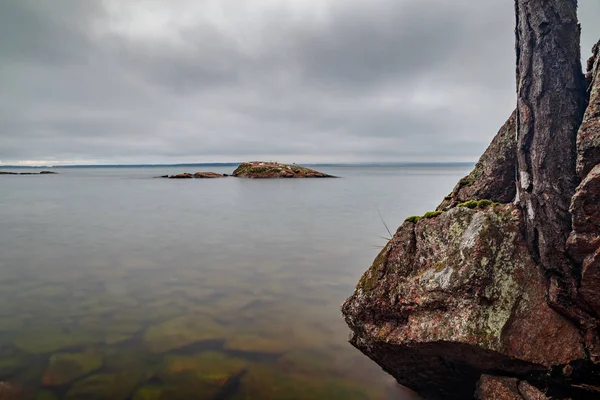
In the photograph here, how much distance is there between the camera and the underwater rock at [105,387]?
23.8ft

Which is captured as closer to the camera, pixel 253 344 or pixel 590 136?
pixel 590 136

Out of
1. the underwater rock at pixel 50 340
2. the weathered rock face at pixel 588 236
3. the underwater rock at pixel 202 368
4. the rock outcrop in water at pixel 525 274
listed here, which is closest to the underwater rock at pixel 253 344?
the underwater rock at pixel 202 368

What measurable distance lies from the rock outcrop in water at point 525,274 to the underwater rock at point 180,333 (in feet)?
14.8

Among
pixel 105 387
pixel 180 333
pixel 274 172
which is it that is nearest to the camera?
pixel 105 387

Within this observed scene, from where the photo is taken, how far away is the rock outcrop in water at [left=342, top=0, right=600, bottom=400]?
18.4 feet

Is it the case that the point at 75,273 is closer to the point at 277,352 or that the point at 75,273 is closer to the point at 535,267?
the point at 277,352

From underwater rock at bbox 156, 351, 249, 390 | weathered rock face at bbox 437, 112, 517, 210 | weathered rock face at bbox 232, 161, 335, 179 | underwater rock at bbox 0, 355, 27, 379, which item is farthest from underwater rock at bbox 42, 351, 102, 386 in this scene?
weathered rock face at bbox 232, 161, 335, 179

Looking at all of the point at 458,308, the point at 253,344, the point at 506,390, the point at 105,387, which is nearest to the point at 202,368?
the point at 253,344

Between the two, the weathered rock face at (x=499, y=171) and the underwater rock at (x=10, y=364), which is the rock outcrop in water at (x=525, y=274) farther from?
the underwater rock at (x=10, y=364)

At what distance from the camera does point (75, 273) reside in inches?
575

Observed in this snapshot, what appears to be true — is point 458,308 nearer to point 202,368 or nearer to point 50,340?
point 202,368

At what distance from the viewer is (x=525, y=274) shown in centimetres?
621

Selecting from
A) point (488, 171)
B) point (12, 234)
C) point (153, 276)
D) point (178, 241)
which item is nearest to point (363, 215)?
point (178, 241)

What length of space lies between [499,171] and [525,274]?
2960 mm
